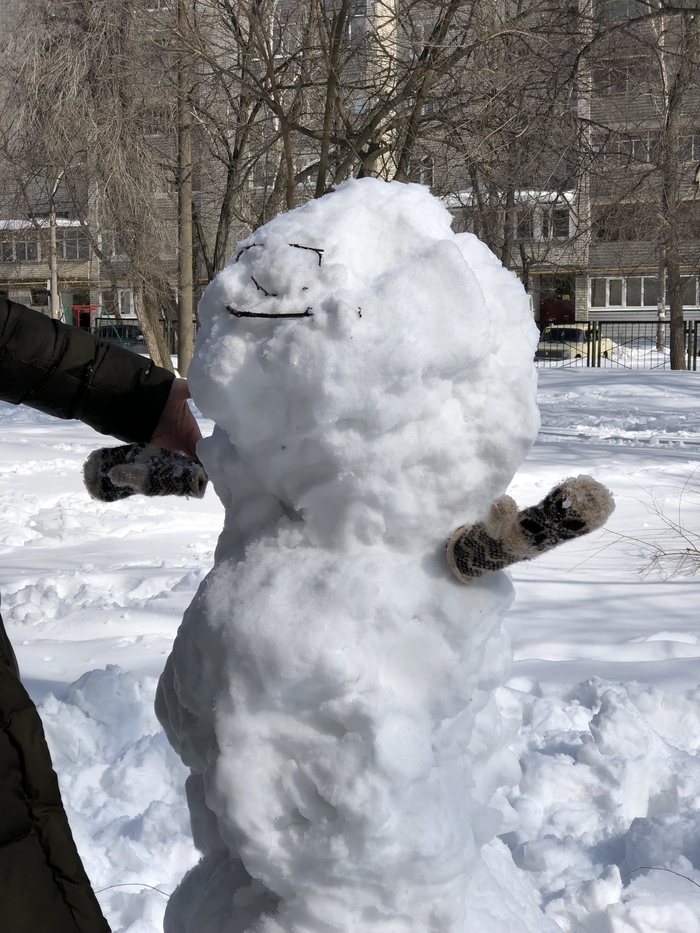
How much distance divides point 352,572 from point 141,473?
1.88 ft

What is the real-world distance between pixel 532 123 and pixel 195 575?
514 centimetres

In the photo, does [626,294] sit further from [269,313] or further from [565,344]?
[269,313]

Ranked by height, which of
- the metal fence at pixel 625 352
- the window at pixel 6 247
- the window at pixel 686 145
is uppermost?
the window at pixel 686 145

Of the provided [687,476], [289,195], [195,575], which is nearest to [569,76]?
[289,195]

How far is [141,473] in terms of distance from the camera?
1.81 meters

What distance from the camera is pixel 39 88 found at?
11.0m

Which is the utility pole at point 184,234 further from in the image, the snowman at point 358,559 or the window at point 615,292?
the window at point 615,292

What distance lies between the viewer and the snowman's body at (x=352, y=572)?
1.39m

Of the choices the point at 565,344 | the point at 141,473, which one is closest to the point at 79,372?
the point at 141,473

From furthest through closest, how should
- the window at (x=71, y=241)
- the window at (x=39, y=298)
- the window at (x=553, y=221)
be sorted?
the window at (x=39, y=298), the window at (x=71, y=241), the window at (x=553, y=221)

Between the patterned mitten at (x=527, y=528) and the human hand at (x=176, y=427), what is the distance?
0.78 m

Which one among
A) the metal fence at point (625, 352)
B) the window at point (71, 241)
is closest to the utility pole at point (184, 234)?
the window at point (71, 241)

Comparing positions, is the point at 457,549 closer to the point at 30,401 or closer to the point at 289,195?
the point at 30,401

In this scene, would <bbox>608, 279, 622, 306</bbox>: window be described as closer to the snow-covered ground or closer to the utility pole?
the utility pole
